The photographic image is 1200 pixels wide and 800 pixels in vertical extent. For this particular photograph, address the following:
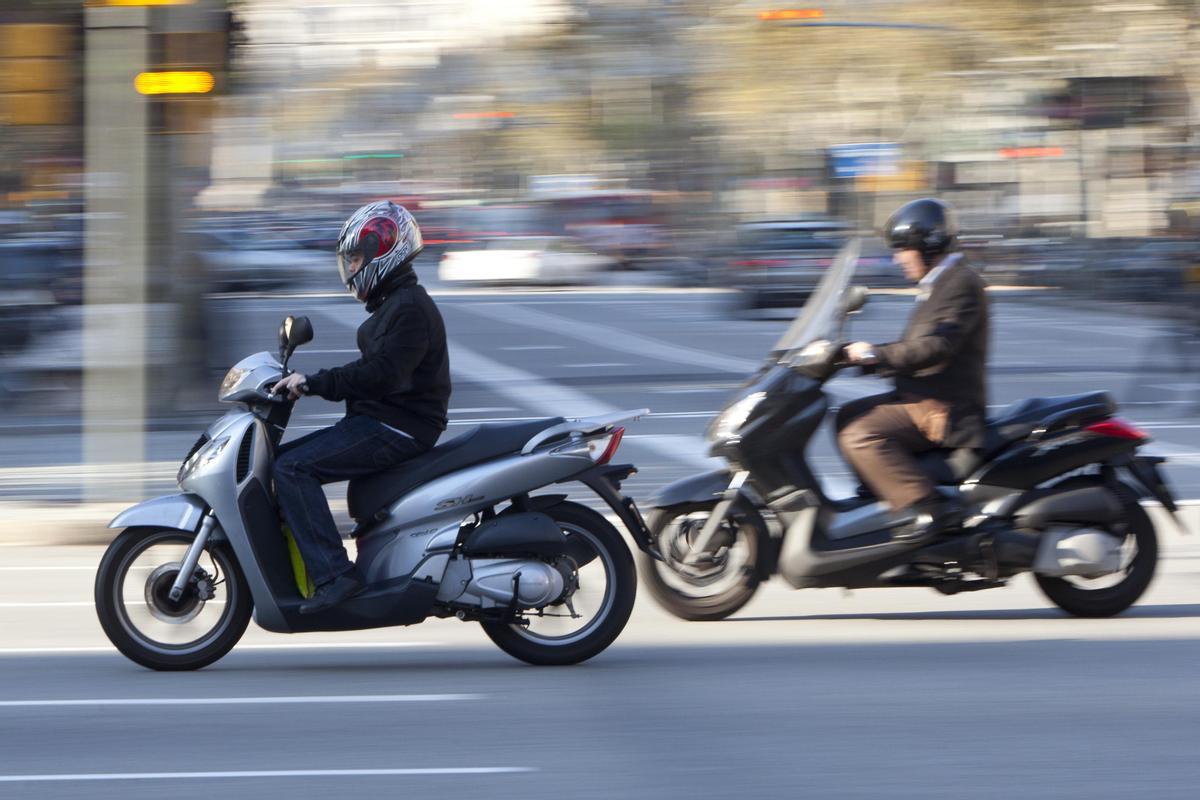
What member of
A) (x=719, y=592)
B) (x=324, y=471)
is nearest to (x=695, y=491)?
(x=719, y=592)

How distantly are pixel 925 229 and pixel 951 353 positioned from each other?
521 millimetres

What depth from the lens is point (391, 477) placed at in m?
6.57

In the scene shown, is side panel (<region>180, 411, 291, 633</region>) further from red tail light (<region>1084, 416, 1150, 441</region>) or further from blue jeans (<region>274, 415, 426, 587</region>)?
red tail light (<region>1084, 416, 1150, 441</region>)

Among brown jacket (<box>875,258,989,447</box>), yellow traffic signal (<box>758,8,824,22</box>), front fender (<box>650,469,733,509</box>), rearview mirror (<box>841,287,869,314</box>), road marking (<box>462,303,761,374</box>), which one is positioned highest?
yellow traffic signal (<box>758,8,824,22</box>)

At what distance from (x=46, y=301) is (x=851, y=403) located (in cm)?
1264

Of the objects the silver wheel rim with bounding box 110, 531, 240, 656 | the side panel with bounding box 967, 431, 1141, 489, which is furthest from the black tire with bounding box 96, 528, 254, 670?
the side panel with bounding box 967, 431, 1141, 489

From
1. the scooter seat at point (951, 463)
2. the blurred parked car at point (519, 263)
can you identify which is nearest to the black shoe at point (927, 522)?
the scooter seat at point (951, 463)

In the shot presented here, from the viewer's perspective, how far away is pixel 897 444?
733 cm

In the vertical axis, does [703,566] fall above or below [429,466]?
below

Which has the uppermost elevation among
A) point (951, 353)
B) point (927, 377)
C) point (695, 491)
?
point (951, 353)

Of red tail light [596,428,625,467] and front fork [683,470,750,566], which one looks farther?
front fork [683,470,750,566]

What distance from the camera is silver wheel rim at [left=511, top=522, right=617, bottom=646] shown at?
21.8 feet

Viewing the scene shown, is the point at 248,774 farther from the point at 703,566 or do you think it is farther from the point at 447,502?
the point at 703,566

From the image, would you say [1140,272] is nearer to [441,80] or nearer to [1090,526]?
[1090,526]
